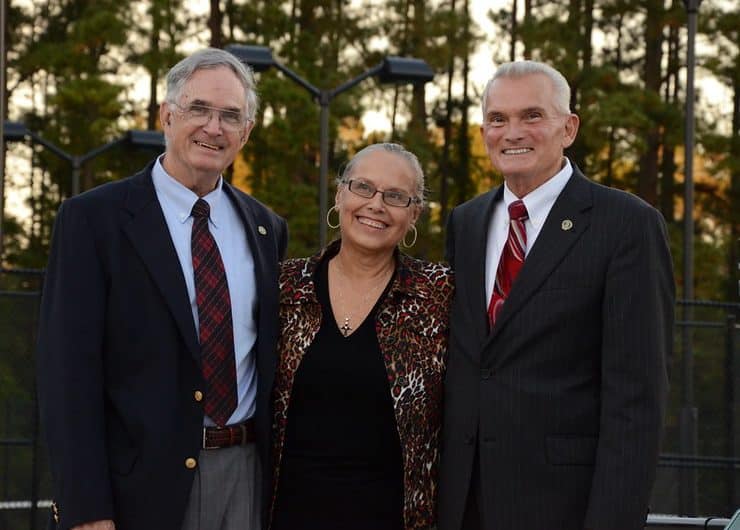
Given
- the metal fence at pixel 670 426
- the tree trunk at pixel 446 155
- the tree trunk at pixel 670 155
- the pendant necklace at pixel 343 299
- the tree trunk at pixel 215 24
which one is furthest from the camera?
the tree trunk at pixel 446 155

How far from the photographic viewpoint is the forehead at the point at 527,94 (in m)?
4.65

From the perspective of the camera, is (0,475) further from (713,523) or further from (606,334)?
(606,334)

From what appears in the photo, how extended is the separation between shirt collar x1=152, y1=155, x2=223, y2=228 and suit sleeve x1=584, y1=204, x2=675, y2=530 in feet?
4.68

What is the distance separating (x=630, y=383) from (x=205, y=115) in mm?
1770

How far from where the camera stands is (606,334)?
434cm

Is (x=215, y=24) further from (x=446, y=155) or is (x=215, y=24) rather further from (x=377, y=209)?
(x=377, y=209)

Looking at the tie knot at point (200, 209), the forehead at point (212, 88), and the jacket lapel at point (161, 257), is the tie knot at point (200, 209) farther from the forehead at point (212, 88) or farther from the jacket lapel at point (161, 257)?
the forehead at point (212, 88)

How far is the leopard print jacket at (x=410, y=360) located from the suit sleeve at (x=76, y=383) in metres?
0.79

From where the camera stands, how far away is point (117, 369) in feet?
14.2

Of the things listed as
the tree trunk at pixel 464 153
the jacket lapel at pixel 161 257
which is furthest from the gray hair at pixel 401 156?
the tree trunk at pixel 464 153

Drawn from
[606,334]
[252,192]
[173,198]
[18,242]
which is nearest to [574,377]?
[606,334]

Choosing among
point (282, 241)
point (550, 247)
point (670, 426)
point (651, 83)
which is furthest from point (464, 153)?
point (550, 247)

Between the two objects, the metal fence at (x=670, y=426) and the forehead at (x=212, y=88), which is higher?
the forehead at (x=212, y=88)

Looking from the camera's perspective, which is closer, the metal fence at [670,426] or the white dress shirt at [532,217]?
the white dress shirt at [532,217]
